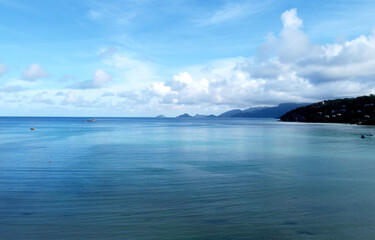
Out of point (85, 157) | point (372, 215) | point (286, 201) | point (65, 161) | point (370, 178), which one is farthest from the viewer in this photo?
point (85, 157)

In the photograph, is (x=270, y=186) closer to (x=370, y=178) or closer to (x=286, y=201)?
(x=286, y=201)

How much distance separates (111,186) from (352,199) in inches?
735

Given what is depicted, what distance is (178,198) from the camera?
836 inches

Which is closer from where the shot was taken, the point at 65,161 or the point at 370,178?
the point at 370,178

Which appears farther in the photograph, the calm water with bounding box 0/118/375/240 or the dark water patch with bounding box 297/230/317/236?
the calm water with bounding box 0/118/375/240

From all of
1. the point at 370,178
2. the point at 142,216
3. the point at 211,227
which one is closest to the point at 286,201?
the point at 211,227

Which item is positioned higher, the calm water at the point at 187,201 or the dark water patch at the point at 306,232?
the calm water at the point at 187,201

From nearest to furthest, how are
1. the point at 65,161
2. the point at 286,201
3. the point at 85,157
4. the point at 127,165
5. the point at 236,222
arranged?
1. the point at 236,222
2. the point at 286,201
3. the point at 127,165
4. the point at 65,161
5. the point at 85,157

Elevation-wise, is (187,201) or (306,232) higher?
(187,201)

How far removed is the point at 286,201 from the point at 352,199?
5002 millimetres

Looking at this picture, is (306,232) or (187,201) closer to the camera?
(306,232)

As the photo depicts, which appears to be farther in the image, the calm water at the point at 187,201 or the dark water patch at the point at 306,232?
the calm water at the point at 187,201

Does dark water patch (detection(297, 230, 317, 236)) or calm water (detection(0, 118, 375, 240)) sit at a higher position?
calm water (detection(0, 118, 375, 240))

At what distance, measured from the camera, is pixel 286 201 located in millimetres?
20578
